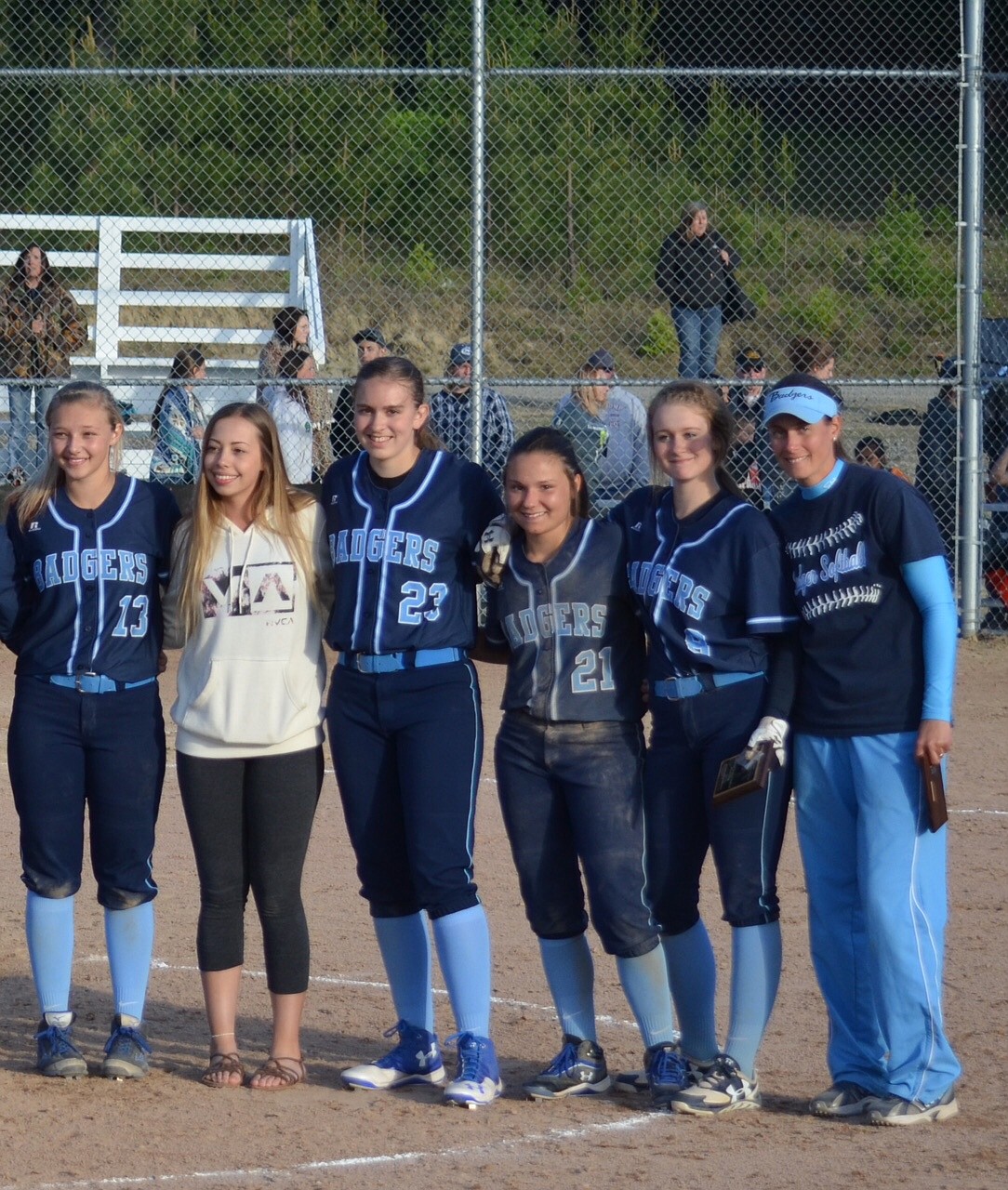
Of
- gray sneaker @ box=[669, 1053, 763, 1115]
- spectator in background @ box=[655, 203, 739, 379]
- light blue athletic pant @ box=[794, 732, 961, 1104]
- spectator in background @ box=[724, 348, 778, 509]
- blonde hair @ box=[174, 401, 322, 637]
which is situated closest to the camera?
light blue athletic pant @ box=[794, 732, 961, 1104]

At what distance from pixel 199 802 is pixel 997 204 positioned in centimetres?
1887

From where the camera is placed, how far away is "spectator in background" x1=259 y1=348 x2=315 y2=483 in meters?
9.93

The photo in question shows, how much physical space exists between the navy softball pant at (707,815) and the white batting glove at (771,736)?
0.16 ft

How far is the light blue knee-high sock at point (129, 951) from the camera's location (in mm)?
4336

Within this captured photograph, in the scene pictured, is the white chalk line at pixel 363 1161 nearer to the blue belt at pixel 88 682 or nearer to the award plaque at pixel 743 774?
the award plaque at pixel 743 774

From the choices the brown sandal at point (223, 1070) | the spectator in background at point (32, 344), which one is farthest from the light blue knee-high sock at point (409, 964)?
the spectator in background at point (32, 344)

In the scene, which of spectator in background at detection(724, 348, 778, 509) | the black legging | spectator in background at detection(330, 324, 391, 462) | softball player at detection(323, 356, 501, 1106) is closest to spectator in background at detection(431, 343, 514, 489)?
spectator in background at detection(330, 324, 391, 462)

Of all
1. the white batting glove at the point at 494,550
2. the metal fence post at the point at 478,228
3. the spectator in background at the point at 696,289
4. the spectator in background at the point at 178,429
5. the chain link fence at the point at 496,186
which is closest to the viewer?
the white batting glove at the point at 494,550

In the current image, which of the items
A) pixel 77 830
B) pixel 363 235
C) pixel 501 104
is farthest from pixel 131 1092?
pixel 363 235

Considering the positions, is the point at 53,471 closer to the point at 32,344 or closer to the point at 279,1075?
the point at 279,1075

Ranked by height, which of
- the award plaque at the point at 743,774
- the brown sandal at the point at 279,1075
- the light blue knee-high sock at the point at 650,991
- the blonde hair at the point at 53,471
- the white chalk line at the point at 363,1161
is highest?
the blonde hair at the point at 53,471

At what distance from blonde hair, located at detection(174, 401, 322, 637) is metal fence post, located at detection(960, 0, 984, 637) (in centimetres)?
684

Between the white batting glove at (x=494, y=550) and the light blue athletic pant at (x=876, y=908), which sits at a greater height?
the white batting glove at (x=494, y=550)

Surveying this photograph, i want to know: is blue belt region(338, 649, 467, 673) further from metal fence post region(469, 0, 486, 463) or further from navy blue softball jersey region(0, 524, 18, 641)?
metal fence post region(469, 0, 486, 463)
